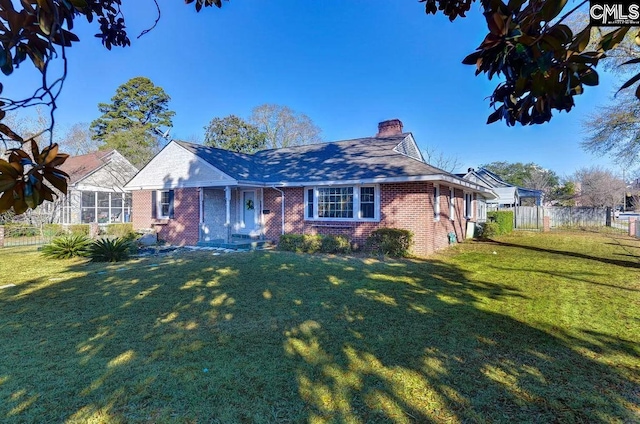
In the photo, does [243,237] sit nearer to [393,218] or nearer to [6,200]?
[393,218]

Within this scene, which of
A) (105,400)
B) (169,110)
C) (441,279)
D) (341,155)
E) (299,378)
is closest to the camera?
(105,400)

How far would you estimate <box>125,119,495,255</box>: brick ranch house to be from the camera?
11938 millimetres

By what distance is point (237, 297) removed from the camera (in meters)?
6.36

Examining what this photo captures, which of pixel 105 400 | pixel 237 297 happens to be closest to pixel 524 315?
pixel 237 297

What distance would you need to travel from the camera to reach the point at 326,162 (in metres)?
15.2

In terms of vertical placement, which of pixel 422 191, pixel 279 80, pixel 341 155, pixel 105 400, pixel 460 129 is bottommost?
pixel 105 400

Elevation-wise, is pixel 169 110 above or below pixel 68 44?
above

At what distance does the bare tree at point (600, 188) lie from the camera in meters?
38.6

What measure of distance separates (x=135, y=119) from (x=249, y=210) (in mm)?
31942

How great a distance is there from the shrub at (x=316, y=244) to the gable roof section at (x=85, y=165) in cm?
1762

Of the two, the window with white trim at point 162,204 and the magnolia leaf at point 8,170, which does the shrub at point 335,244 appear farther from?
the magnolia leaf at point 8,170

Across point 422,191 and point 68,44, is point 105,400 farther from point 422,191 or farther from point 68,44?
point 422,191

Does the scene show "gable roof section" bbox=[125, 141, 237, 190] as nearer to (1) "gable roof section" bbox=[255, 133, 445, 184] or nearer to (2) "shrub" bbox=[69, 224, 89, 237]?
(1) "gable roof section" bbox=[255, 133, 445, 184]

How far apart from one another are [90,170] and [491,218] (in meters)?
27.9
